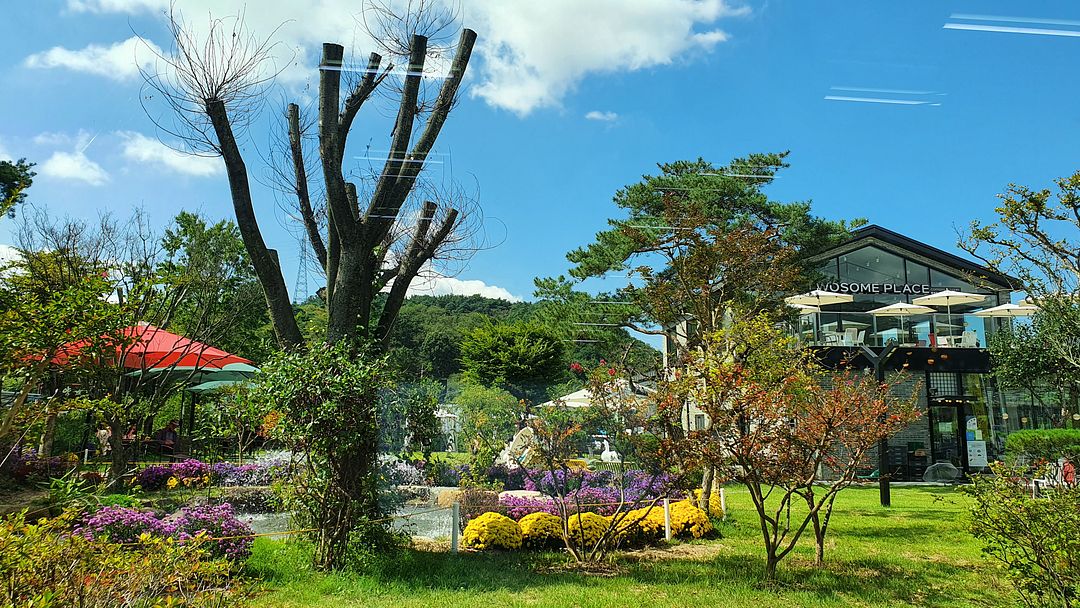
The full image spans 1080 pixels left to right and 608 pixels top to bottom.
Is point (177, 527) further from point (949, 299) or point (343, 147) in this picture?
point (949, 299)

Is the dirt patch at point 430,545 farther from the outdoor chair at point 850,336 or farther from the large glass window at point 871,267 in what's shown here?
the large glass window at point 871,267

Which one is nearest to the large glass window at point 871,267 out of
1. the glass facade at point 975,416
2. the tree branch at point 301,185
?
the glass facade at point 975,416

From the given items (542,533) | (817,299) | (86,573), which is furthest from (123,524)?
(817,299)

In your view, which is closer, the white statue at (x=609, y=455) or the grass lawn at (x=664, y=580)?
the grass lawn at (x=664, y=580)

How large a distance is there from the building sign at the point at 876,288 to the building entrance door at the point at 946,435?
3.03m

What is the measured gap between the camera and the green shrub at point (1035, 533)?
323 centimetres

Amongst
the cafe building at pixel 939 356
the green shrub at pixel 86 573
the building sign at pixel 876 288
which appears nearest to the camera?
the green shrub at pixel 86 573

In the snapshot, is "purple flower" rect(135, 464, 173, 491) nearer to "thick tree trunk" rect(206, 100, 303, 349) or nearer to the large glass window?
"thick tree trunk" rect(206, 100, 303, 349)

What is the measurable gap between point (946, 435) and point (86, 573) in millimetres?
17632

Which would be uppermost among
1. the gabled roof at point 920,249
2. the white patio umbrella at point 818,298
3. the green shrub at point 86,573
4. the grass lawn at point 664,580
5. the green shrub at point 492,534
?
the gabled roof at point 920,249

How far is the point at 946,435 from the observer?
16.2 meters

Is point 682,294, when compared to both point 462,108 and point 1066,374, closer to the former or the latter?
point 462,108

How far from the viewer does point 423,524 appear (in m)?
7.63

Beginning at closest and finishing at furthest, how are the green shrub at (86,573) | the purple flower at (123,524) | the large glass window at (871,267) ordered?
1. the green shrub at (86,573)
2. the purple flower at (123,524)
3. the large glass window at (871,267)
